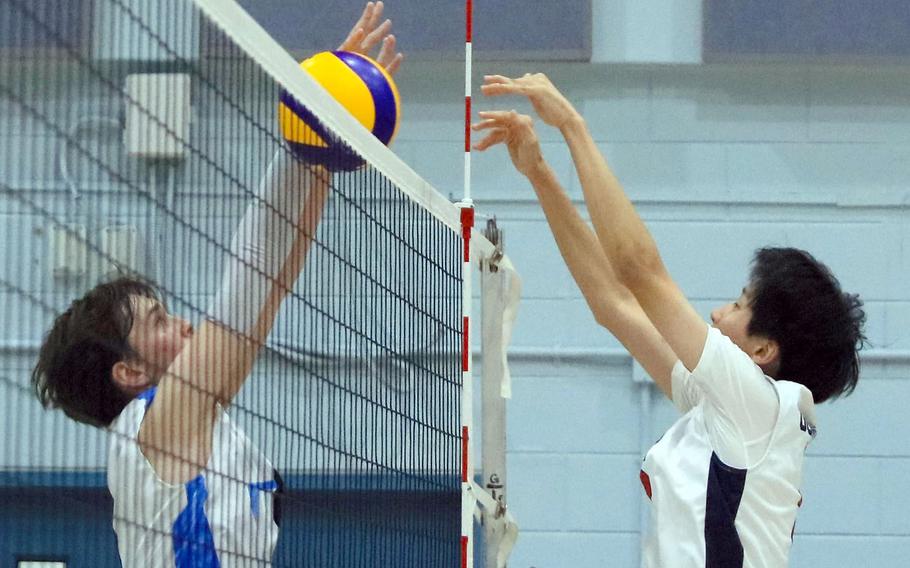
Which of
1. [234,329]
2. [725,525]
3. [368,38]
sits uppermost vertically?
[368,38]

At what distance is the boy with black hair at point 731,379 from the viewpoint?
2398 mm

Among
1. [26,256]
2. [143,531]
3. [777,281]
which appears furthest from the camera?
[26,256]

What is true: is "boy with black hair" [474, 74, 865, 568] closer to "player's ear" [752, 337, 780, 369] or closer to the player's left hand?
"player's ear" [752, 337, 780, 369]

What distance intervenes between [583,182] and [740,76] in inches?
83.9

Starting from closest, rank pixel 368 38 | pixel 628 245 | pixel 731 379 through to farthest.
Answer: pixel 731 379 → pixel 628 245 → pixel 368 38

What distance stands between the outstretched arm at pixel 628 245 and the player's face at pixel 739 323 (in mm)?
142

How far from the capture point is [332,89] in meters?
2.47

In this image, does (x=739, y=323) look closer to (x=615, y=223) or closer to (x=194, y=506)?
(x=615, y=223)


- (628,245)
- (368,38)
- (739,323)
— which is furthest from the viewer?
(368,38)

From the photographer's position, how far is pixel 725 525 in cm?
239

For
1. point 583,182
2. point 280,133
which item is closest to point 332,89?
point 280,133

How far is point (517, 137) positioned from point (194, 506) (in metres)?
1.15

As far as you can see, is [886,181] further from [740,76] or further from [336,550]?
[336,550]

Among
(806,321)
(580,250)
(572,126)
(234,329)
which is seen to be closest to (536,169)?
(580,250)
